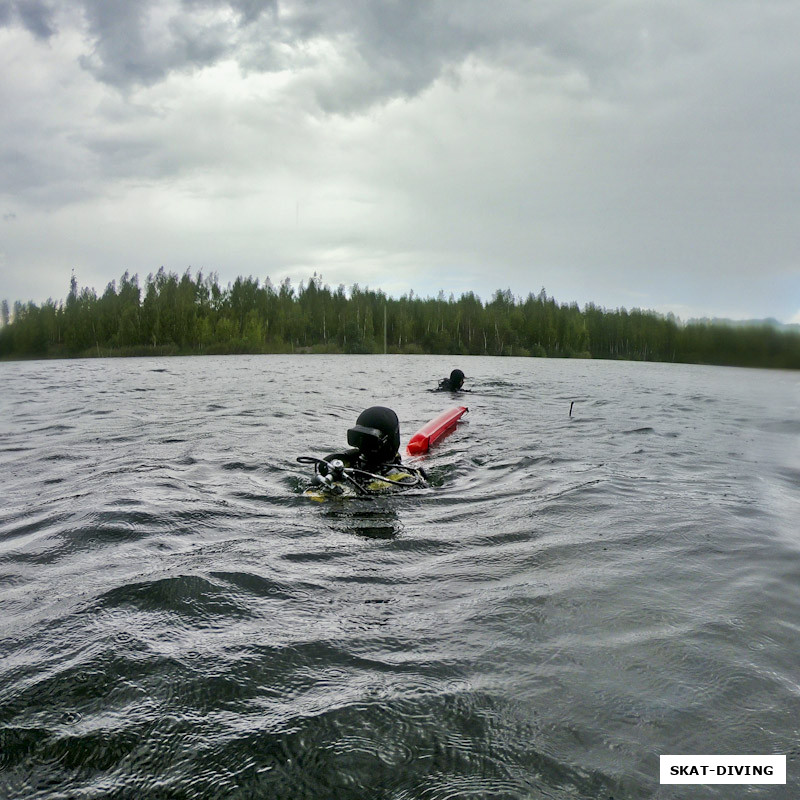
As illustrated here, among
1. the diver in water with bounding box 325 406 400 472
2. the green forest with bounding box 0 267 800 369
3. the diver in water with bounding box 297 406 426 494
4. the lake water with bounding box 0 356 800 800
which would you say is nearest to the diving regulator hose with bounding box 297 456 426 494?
the diver in water with bounding box 297 406 426 494

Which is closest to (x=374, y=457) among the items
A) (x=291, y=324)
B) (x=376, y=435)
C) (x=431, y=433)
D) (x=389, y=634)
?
(x=376, y=435)

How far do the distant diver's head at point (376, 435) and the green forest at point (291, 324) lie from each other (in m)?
85.8

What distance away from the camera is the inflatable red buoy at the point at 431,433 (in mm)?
12250

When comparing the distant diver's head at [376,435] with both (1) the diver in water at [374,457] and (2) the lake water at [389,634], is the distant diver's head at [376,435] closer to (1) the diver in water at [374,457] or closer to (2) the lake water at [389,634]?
(1) the diver in water at [374,457]

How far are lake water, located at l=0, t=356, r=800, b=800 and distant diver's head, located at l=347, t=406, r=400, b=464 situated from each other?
0.76 meters

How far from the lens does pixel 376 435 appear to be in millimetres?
8664

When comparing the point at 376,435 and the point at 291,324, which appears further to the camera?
the point at 291,324

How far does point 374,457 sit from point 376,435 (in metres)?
0.44

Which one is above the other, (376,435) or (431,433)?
(376,435)

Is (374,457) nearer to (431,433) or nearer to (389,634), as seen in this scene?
(431,433)

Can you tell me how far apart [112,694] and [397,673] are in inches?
66.2

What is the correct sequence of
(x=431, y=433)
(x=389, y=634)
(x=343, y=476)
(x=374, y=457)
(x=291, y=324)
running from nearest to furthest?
1. (x=389, y=634)
2. (x=343, y=476)
3. (x=374, y=457)
4. (x=431, y=433)
5. (x=291, y=324)

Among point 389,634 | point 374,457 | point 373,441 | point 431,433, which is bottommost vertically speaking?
point 389,634

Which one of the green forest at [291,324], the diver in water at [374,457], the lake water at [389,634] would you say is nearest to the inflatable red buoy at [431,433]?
the lake water at [389,634]
